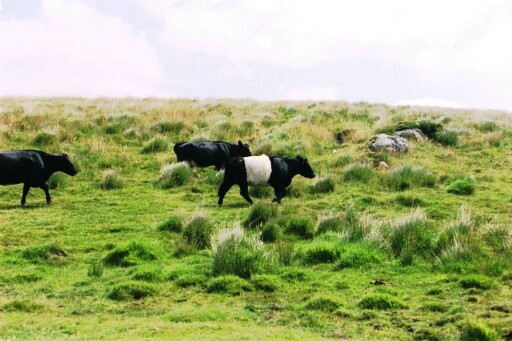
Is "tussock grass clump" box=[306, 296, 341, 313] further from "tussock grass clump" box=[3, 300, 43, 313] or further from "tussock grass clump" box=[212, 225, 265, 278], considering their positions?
"tussock grass clump" box=[3, 300, 43, 313]

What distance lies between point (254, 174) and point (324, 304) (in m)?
8.25

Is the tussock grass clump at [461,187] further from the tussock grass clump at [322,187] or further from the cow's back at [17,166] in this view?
the cow's back at [17,166]

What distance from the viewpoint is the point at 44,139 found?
78.7 ft

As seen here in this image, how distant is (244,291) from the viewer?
946 cm

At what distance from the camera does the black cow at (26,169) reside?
55.3 ft

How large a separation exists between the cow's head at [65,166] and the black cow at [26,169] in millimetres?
403

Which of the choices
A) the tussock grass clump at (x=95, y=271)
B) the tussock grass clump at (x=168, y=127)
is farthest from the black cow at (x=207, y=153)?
the tussock grass clump at (x=95, y=271)

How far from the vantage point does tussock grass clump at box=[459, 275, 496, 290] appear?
30.0 feet

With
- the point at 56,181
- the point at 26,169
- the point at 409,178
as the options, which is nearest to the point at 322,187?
the point at 409,178

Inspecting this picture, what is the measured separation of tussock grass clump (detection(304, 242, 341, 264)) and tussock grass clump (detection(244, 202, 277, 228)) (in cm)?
290

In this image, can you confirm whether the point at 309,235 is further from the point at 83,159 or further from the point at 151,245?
the point at 83,159

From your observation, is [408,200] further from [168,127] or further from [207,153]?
[168,127]

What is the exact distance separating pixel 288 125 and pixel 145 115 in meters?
6.68

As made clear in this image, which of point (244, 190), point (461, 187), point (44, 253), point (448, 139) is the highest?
point (448, 139)
